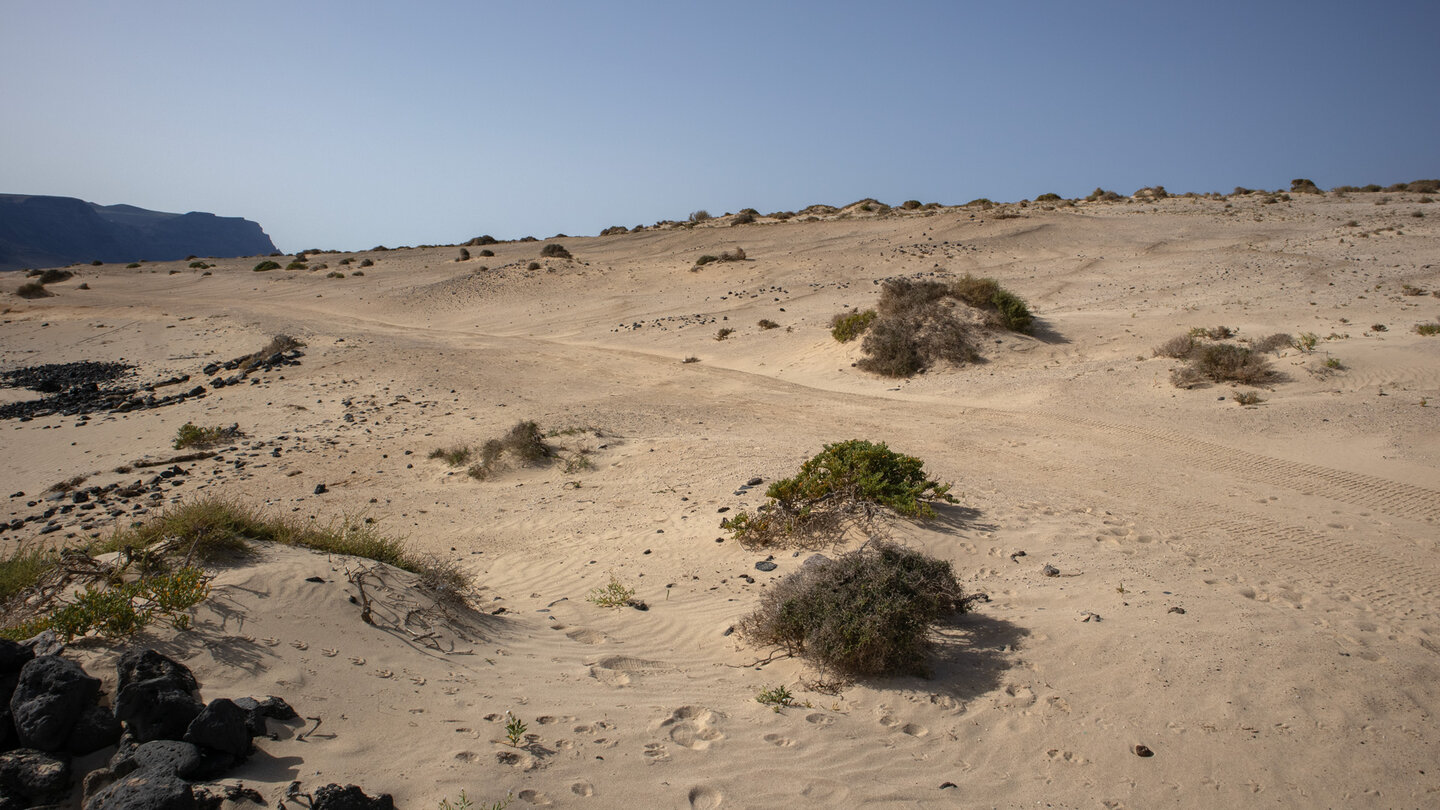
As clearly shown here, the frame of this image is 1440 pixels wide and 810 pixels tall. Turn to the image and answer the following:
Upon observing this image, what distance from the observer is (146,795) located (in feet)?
8.54

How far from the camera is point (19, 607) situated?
4.00 meters

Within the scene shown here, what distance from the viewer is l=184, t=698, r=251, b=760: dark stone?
2.97m

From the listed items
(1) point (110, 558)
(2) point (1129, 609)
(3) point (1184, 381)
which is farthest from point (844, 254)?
(1) point (110, 558)

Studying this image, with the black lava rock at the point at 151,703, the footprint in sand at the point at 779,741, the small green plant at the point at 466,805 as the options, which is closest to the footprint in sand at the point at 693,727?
the footprint in sand at the point at 779,741

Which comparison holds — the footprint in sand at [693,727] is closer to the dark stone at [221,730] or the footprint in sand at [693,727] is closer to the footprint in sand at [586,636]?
the footprint in sand at [586,636]

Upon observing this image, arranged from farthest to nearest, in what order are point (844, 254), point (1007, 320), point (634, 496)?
point (844, 254), point (1007, 320), point (634, 496)

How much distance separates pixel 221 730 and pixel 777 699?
268cm

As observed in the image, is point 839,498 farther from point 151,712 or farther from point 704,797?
point 151,712

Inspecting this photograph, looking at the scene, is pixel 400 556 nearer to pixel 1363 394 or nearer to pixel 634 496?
pixel 634 496

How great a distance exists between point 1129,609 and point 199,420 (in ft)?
44.3

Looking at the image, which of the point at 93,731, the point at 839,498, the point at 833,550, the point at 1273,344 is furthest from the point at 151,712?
the point at 1273,344

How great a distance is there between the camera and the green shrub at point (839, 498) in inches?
272

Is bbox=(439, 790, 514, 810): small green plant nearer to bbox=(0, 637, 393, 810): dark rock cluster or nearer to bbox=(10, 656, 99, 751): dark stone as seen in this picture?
bbox=(0, 637, 393, 810): dark rock cluster

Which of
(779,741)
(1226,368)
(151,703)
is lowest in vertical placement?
(779,741)
